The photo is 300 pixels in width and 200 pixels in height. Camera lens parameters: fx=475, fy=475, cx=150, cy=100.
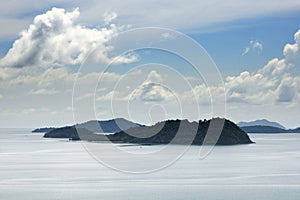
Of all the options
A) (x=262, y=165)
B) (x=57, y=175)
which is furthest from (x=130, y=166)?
(x=262, y=165)

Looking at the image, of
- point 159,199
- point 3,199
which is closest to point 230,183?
point 159,199

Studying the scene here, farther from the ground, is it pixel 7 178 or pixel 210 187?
pixel 7 178

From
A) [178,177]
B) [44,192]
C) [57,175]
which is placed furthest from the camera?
[57,175]

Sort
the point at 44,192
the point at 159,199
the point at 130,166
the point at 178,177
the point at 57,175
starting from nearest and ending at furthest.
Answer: the point at 159,199 < the point at 44,192 < the point at 178,177 < the point at 57,175 < the point at 130,166

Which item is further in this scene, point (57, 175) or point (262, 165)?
point (262, 165)

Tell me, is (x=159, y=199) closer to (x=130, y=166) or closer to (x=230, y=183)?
(x=230, y=183)

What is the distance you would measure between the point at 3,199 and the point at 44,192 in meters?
8.24

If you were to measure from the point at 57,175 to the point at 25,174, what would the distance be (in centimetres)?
771

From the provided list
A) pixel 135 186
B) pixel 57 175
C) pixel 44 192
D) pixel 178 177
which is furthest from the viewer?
pixel 57 175

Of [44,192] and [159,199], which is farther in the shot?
[44,192]

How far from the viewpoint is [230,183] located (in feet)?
257

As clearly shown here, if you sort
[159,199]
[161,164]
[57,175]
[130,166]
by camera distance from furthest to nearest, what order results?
[161,164] → [130,166] → [57,175] → [159,199]

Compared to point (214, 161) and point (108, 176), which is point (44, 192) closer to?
point (108, 176)

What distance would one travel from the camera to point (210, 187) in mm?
74312
